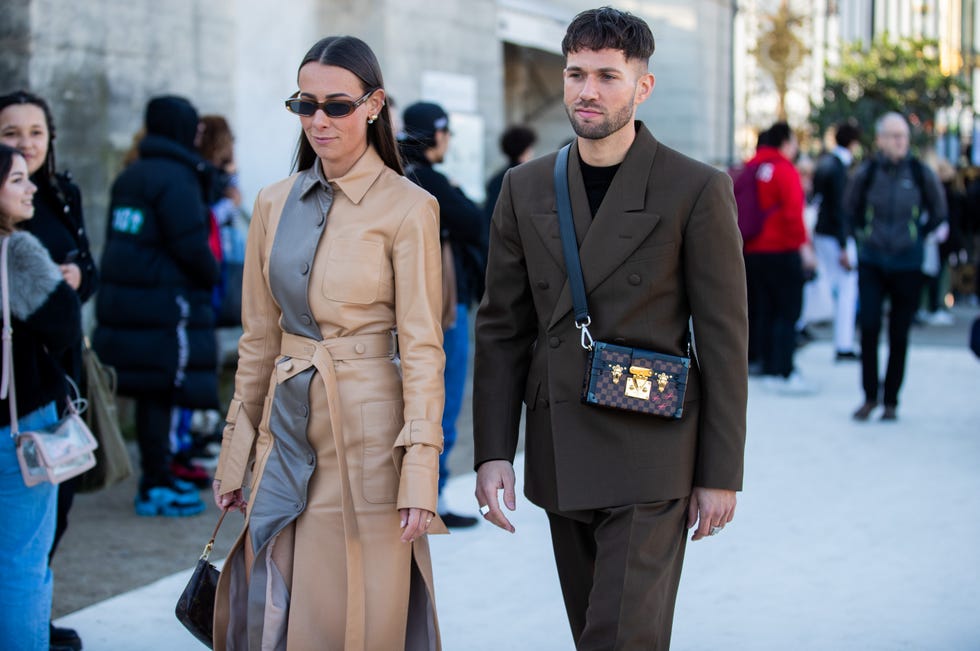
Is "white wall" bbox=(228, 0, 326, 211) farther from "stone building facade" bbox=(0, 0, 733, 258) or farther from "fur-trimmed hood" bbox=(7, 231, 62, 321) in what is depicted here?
"fur-trimmed hood" bbox=(7, 231, 62, 321)

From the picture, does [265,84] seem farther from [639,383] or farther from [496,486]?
[639,383]

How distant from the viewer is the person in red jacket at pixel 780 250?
958 centimetres

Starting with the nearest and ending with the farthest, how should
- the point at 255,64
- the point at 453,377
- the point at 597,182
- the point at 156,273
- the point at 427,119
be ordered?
the point at 597,182
the point at 427,119
the point at 453,377
the point at 156,273
the point at 255,64

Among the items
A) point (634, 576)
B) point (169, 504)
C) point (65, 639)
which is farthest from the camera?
point (169, 504)

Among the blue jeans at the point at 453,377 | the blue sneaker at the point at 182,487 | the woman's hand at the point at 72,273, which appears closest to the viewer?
the woman's hand at the point at 72,273

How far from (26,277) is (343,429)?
1269 millimetres

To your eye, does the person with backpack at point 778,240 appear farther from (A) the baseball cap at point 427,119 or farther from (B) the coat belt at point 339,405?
(B) the coat belt at point 339,405

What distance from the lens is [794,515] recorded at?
20.9ft

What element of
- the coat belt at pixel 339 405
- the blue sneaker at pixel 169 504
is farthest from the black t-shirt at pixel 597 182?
the blue sneaker at pixel 169 504

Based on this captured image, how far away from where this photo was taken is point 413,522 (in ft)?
10.2

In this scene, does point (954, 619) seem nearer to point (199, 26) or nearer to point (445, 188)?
point (445, 188)

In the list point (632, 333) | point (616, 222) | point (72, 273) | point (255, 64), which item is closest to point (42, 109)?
point (72, 273)

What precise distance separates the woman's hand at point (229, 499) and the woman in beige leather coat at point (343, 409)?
0.20 feet

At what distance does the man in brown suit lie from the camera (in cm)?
309
